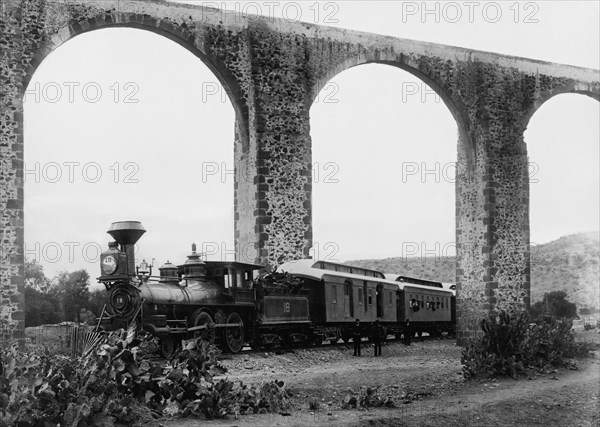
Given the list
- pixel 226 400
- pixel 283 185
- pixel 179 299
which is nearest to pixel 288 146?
pixel 283 185

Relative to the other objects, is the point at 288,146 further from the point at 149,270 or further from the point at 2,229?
the point at 2,229

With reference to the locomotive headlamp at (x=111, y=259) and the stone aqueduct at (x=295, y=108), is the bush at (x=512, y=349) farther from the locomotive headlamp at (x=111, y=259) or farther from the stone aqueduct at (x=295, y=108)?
the stone aqueduct at (x=295, y=108)

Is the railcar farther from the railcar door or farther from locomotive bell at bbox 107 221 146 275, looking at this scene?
locomotive bell at bbox 107 221 146 275

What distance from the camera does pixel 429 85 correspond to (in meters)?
21.3

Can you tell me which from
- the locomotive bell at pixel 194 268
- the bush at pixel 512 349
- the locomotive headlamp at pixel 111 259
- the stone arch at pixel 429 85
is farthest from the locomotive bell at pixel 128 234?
the stone arch at pixel 429 85

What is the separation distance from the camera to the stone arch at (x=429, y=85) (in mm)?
18781

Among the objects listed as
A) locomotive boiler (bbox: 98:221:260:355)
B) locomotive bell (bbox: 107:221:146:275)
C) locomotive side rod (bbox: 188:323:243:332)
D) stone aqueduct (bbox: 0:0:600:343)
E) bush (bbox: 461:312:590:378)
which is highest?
stone aqueduct (bbox: 0:0:600:343)

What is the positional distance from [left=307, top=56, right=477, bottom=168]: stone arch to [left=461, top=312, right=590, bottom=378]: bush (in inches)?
289

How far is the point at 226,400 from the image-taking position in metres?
8.03

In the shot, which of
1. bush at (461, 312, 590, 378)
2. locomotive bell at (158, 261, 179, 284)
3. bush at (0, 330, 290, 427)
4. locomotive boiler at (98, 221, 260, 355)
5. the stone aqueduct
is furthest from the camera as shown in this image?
locomotive bell at (158, 261, 179, 284)

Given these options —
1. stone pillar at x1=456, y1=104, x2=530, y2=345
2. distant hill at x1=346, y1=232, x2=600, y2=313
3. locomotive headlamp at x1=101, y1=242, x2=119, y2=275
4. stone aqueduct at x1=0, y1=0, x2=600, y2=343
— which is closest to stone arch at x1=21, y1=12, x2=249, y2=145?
stone aqueduct at x1=0, y1=0, x2=600, y2=343

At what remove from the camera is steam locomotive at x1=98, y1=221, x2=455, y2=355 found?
13.7 meters

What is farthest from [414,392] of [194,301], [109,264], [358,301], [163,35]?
[163,35]

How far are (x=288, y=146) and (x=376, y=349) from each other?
15.7 ft
